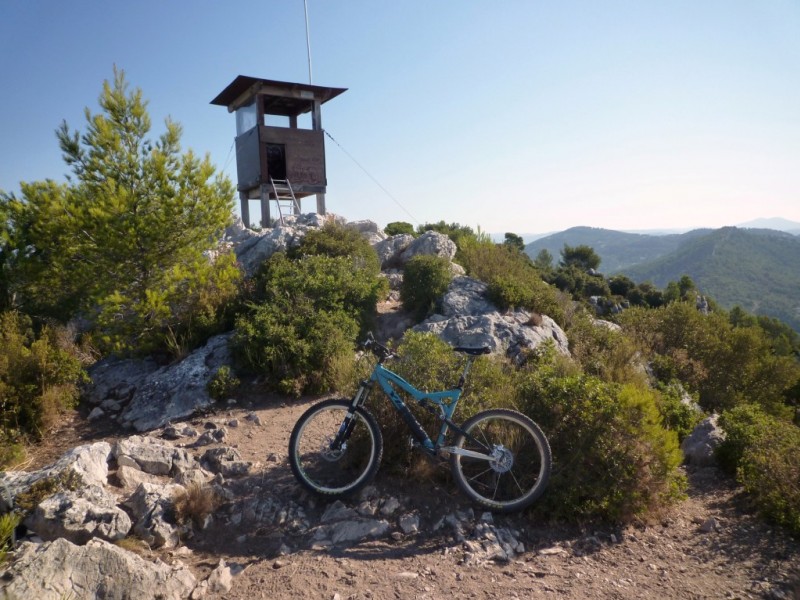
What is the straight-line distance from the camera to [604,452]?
4406 millimetres

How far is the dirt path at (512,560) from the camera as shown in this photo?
350cm

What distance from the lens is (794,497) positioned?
172 inches

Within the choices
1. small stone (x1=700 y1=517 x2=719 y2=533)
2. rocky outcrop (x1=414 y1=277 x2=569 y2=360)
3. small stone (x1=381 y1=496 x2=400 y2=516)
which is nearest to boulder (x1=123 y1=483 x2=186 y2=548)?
small stone (x1=381 y1=496 x2=400 y2=516)

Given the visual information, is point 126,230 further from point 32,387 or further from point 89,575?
point 89,575

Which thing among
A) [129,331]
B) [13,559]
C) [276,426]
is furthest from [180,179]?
[13,559]

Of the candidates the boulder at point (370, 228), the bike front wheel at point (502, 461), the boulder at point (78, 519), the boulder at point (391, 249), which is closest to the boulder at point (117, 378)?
the boulder at point (78, 519)

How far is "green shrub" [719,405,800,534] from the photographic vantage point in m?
4.39

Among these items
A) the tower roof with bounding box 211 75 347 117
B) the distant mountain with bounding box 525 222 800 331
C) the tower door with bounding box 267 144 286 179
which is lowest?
the distant mountain with bounding box 525 222 800 331

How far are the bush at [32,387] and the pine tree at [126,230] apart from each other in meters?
1.09

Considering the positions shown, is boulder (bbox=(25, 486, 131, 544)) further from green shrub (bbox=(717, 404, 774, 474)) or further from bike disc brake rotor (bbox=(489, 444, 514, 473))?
green shrub (bbox=(717, 404, 774, 474))

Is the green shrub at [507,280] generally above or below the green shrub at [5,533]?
above

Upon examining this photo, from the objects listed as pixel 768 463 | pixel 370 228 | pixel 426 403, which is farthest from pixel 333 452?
pixel 370 228

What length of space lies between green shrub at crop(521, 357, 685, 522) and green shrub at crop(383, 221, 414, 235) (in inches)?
641

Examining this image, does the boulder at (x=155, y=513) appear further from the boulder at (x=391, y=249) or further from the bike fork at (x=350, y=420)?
the boulder at (x=391, y=249)
